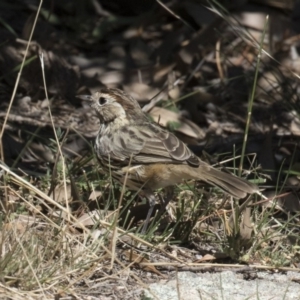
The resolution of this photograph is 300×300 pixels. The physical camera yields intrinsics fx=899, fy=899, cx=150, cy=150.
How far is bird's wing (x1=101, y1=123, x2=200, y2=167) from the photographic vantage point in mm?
7078

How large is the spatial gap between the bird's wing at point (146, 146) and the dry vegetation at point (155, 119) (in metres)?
0.30

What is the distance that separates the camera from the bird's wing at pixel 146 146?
7078 millimetres

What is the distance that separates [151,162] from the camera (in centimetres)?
715

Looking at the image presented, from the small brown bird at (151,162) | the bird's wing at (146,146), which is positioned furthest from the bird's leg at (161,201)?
the bird's wing at (146,146)

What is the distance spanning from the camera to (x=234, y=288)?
6.08 metres

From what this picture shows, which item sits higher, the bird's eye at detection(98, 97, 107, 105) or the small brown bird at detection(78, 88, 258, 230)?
the bird's eye at detection(98, 97, 107, 105)

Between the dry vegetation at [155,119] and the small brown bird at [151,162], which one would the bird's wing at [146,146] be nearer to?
the small brown bird at [151,162]

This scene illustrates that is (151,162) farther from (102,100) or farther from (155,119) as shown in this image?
(155,119)

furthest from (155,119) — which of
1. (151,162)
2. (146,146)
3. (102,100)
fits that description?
(151,162)

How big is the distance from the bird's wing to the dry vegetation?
304 mm

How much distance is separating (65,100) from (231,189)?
361 centimetres

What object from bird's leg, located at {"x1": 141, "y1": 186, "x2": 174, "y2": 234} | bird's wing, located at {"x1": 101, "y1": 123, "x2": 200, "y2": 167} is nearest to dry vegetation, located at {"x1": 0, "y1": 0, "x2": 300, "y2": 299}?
bird's leg, located at {"x1": 141, "y1": 186, "x2": 174, "y2": 234}

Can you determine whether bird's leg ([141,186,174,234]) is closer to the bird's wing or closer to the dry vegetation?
the dry vegetation

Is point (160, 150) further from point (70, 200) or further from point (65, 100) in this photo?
point (65, 100)
